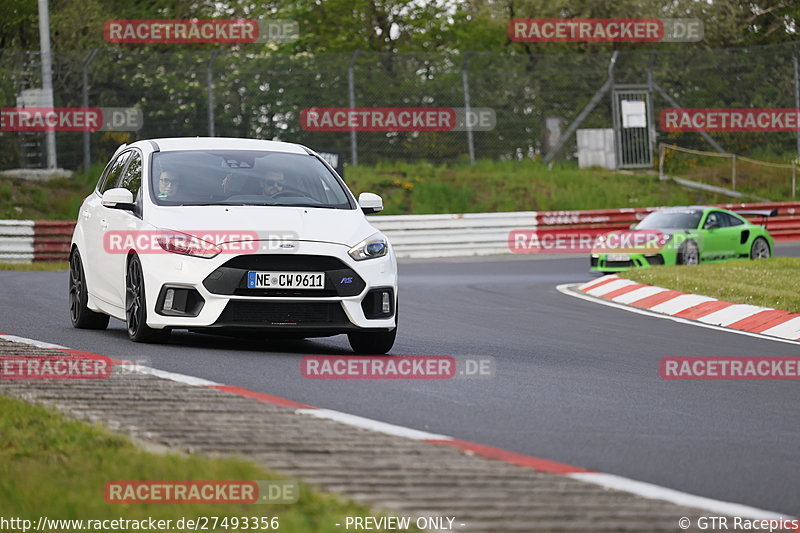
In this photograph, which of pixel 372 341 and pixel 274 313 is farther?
pixel 372 341

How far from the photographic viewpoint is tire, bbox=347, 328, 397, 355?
35.5 ft

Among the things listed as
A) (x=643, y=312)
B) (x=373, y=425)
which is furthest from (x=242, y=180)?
(x=643, y=312)

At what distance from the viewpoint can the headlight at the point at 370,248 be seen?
1045cm

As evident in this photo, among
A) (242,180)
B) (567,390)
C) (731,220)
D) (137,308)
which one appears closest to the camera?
(567,390)

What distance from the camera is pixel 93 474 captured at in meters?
5.74

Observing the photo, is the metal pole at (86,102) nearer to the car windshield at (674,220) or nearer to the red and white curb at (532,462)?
the car windshield at (674,220)

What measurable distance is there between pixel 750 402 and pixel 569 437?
2.27 metres

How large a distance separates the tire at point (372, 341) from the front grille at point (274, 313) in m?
0.57

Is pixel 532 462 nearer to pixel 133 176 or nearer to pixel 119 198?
pixel 119 198

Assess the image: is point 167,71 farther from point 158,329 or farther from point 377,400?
point 377,400

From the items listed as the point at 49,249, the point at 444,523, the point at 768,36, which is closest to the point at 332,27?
the point at 768,36

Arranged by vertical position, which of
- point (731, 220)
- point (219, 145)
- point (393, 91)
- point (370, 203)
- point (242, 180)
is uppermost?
point (393, 91)

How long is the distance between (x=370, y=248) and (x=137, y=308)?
1.82 meters

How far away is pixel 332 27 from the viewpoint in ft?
171
